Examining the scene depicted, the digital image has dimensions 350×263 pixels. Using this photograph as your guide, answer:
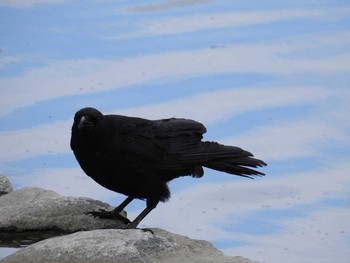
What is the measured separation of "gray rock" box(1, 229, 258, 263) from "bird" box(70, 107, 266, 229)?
47cm

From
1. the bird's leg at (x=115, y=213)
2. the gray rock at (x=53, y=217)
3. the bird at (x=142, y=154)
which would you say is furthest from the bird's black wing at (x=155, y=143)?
the gray rock at (x=53, y=217)

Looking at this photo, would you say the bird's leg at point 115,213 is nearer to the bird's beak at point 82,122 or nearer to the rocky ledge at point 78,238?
the rocky ledge at point 78,238

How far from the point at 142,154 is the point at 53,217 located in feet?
2.42

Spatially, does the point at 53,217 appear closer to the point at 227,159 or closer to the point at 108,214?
the point at 108,214

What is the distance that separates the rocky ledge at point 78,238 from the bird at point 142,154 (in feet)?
0.64

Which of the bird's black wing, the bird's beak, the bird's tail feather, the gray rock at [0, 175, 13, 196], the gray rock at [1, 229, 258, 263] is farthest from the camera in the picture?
the gray rock at [0, 175, 13, 196]

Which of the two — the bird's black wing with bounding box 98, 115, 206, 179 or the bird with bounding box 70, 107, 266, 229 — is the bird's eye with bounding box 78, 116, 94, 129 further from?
the bird's black wing with bounding box 98, 115, 206, 179

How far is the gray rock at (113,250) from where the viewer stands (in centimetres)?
605

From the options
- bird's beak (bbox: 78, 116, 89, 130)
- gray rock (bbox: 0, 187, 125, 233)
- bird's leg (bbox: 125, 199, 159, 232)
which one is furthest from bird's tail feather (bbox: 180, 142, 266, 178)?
bird's beak (bbox: 78, 116, 89, 130)

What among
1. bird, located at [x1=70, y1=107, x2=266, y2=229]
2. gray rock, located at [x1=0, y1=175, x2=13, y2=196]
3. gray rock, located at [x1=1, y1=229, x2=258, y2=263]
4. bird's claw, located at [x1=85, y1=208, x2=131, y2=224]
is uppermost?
bird, located at [x1=70, y1=107, x2=266, y2=229]

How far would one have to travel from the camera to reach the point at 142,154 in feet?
22.3

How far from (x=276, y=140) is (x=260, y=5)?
359cm

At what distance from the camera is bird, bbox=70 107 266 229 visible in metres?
6.59

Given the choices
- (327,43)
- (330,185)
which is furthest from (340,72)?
(330,185)
